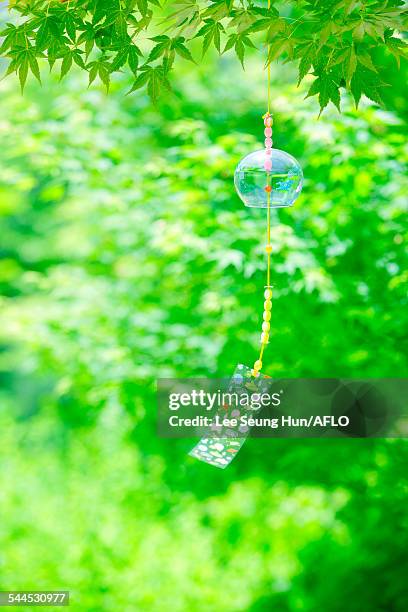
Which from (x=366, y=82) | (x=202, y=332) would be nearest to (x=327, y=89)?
(x=366, y=82)

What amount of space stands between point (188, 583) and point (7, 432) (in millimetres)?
1235

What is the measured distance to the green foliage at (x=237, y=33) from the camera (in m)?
1.25

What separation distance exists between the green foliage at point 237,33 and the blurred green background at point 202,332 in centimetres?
121

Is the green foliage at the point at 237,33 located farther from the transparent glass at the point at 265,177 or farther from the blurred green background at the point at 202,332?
the blurred green background at the point at 202,332

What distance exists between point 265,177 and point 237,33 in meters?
0.28

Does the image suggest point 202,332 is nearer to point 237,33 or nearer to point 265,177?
point 265,177

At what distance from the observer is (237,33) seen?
141 centimetres

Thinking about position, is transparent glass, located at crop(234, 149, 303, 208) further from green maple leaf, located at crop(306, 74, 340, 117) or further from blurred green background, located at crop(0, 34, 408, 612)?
blurred green background, located at crop(0, 34, 408, 612)

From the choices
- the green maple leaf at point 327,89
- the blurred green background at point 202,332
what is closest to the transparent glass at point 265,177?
the green maple leaf at point 327,89

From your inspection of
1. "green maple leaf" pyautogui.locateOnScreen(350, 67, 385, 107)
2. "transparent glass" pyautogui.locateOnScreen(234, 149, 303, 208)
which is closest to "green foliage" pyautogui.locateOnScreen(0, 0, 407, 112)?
"green maple leaf" pyautogui.locateOnScreen(350, 67, 385, 107)

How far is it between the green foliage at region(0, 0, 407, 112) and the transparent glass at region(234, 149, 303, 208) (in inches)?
6.2

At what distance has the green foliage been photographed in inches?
49.2

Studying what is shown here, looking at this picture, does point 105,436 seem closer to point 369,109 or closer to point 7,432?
point 7,432

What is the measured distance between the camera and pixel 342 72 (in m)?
1.40
